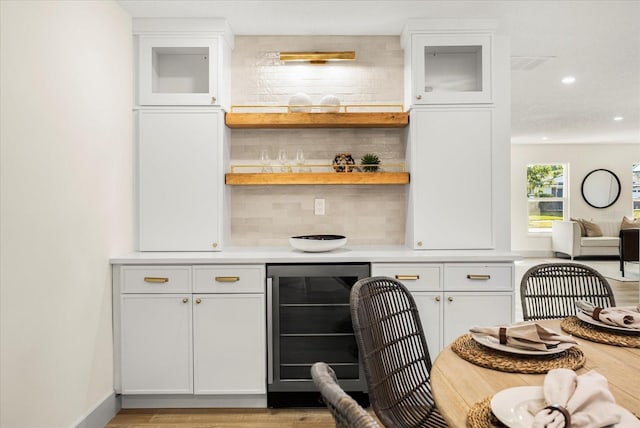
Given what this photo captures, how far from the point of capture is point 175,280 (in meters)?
2.89

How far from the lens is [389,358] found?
5.65ft

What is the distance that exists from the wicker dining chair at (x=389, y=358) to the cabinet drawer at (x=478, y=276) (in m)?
1.08

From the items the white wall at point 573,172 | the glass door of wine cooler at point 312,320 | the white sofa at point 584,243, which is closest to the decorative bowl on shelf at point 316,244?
the glass door of wine cooler at point 312,320

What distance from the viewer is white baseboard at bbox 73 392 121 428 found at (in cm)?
254

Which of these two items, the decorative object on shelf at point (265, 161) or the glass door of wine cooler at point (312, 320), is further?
the decorative object on shelf at point (265, 161)

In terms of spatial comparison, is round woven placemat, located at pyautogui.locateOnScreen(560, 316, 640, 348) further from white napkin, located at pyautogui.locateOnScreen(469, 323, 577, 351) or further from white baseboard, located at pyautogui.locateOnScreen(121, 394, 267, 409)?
white baseboard, located at pyautogui.locateOnScreen(121, 394, 267, 409)

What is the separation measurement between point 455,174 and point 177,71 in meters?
2.11

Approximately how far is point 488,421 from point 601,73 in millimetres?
4854

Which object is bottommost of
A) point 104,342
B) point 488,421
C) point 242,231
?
point 104,342

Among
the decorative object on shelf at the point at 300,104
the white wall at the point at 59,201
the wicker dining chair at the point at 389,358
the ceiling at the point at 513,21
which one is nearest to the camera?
the wicker dining chair at the point at 389,358

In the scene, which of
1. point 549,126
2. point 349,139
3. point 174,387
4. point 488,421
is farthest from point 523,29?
point 549,126

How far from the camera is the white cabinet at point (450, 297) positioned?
9.54 ft

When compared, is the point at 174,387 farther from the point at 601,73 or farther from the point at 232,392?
the point at 601,73

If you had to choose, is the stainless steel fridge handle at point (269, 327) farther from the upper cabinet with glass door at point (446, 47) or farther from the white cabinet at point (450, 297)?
the upper cabinet with glass door at point (446, 47)
